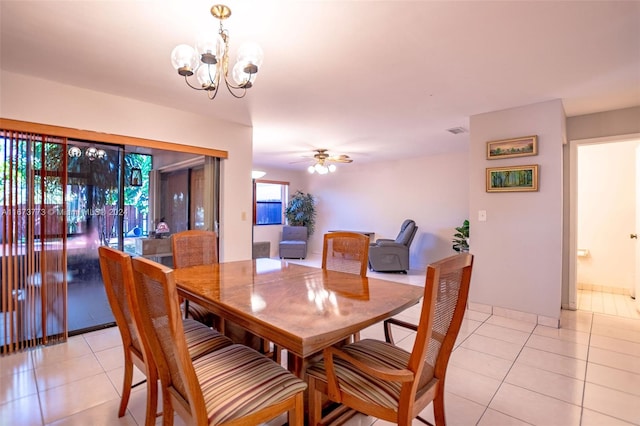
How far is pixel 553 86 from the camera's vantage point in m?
2.81

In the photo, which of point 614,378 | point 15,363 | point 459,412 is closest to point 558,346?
point 614,378

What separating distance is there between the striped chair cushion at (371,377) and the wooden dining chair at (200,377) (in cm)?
18

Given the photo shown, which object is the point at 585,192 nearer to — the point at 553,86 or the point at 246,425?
the point at 553,86

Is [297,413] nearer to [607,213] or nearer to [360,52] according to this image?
[360,52]

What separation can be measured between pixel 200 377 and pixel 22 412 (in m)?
1.45

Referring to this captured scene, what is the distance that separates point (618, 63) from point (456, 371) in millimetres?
2739

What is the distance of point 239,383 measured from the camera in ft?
4.09

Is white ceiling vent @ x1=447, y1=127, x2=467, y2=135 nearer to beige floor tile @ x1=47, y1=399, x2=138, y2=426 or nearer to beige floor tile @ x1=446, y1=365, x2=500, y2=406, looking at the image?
beige floor tile @ x1=446, y1=365, x2=500, y2=406

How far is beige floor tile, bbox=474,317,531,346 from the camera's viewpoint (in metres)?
2.87

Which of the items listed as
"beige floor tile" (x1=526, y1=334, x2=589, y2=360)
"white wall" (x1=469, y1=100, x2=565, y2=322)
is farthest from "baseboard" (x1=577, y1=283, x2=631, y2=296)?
"beige floor tile" (x1=526, y1=334, x2=589, y2=360)

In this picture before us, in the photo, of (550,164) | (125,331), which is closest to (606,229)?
(550,164)

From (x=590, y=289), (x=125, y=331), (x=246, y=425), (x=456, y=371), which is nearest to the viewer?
(x=246, y=425)

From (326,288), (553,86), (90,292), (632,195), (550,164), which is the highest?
(553,86)

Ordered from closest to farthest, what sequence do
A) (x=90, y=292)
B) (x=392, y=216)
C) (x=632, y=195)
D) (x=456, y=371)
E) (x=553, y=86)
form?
(x=456, y=371) → (x=553, y=86) → (x=90, y=292) → (x=632, y=195) → (x=392, y=216)
